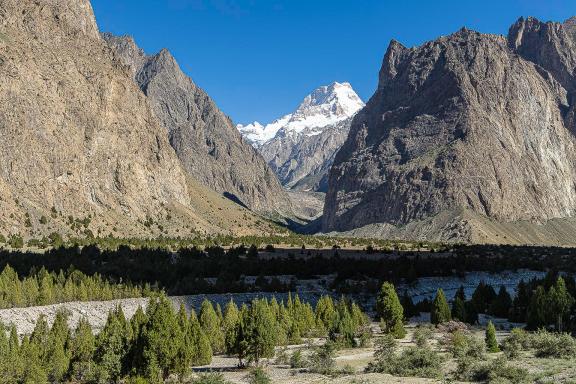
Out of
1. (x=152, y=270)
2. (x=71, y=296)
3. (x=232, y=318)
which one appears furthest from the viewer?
(x=152, y=270)

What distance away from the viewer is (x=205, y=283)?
8650 cm

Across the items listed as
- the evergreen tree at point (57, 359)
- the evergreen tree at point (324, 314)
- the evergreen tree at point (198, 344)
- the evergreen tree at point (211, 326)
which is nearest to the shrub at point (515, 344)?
the evergreen tree at point (324, 314)

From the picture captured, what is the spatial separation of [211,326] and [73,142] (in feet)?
363

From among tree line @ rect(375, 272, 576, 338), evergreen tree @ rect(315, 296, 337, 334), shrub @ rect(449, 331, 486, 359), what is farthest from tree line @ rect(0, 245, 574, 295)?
shrub @ rect(449, 331, 486, 359)

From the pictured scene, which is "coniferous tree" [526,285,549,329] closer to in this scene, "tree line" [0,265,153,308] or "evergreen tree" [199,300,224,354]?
"evergreen tree" [199,300,224,354]

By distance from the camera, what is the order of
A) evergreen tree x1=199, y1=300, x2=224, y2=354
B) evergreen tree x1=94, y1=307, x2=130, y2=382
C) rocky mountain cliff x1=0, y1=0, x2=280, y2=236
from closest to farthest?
1. evergreen tree x1=94, y1=307, x2=130, y2=382
2. evergreen tree x1=199, y1=300, x2=224, y2=354
3. rocky mountain cliff x1=0, y1=0, x2=280, y2=236

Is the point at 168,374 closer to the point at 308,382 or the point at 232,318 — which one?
the point at 308,382

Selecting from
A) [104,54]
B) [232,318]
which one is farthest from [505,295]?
[104,54]

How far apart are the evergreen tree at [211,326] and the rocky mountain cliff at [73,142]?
74080mm

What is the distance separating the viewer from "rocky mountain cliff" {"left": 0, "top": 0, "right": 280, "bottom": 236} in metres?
134

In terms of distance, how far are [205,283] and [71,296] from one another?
20725mm

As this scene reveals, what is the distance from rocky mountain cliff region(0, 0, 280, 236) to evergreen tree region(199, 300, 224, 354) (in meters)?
74.1

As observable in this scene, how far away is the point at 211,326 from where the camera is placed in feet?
177

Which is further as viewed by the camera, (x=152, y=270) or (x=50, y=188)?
(x=50, y=188)
